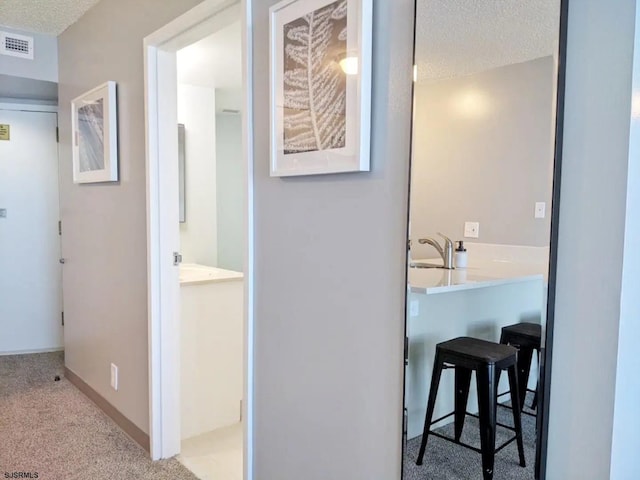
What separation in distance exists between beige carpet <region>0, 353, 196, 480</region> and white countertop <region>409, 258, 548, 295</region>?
1618 mm

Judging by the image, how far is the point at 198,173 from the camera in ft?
11.8

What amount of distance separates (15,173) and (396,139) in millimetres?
3819

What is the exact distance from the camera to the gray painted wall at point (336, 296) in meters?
1.24

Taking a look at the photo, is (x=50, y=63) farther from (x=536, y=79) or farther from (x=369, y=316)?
(x=536, y=79)

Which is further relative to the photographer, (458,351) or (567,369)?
(458,351)

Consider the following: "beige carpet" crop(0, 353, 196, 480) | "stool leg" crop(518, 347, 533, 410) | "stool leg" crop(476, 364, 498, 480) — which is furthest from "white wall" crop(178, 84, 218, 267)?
"stool leg" crop(518, 347, 533, 410)

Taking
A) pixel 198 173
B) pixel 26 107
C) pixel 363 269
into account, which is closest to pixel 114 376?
pixel 198 173

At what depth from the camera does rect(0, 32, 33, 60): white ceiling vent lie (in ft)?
10.3

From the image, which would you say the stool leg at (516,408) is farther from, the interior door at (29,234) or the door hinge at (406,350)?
the interior door at (29,234)

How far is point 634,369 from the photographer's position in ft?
3.17

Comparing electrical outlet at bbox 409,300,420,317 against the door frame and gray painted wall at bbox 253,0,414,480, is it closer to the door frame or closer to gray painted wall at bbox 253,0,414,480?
gray painted wall at bbox 253,0,414,480

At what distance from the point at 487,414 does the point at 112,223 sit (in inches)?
87.8

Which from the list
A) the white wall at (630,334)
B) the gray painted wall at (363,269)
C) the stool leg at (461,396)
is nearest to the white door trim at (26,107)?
the gray painted wall at (363,269)

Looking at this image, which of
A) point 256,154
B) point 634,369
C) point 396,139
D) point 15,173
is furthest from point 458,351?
point 15,173
